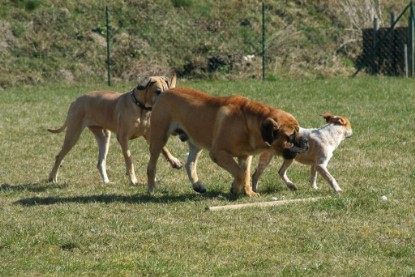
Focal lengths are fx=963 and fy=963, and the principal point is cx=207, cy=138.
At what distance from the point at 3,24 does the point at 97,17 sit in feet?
9.80

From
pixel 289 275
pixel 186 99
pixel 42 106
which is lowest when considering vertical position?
pixel 42 106

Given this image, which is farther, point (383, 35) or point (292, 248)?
point (383, 35)

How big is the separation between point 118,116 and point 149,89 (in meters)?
0.57

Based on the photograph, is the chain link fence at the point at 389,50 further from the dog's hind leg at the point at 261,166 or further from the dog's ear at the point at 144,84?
the dog's hind leg at the point at 261,166

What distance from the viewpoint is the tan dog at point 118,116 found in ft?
39.4

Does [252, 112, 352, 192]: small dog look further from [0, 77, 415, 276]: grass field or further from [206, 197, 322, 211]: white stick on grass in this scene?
[206, 197, 322, 211]: white stick on grass

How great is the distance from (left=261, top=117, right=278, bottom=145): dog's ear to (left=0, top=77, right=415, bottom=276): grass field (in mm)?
738

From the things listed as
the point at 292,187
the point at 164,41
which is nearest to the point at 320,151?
the point at 292,187

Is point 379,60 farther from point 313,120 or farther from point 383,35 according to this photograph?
point 313,120

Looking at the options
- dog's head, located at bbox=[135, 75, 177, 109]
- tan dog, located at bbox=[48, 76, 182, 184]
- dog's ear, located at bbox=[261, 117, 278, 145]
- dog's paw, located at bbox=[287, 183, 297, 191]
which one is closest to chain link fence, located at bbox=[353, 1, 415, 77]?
tan dog, located at bbox=[48, 76, 182, 184]

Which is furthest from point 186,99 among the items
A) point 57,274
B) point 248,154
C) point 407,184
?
point 57,274

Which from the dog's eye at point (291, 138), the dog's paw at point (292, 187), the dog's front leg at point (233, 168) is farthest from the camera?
the dog's paw at point (292, 187)

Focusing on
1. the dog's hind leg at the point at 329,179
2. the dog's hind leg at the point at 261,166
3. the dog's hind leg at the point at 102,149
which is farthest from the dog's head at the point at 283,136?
the dog's hind leg at the point at 102,149

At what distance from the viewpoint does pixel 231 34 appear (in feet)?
98.8
